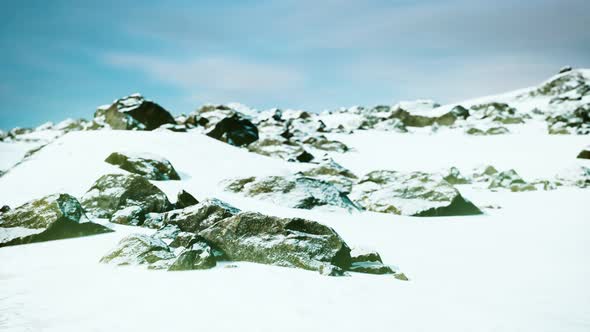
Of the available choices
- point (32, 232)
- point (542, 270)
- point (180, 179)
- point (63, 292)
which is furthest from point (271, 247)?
point (180, 179)

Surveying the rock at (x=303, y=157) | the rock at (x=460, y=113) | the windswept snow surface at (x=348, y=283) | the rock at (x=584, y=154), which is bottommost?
the windswept snow surface at (x=348, y=283)

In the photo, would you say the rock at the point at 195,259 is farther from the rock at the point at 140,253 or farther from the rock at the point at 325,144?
the rock at the point at 325,144

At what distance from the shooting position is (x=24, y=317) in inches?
129

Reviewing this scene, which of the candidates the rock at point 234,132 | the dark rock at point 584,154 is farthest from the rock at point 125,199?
the dark rock at point 584,154

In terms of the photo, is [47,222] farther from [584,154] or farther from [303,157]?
[584,154]

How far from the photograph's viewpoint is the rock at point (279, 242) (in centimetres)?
513

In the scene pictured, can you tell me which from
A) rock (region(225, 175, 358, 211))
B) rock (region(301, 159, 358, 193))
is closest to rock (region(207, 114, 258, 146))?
rock (region(301, 159, 358, 193))

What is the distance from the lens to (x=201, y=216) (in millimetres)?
6551

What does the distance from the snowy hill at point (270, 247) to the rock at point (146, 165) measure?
5cm

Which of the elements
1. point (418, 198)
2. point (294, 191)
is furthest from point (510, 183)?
point (294, 191)

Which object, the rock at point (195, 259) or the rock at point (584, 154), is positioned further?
the rock at point (584, 154)

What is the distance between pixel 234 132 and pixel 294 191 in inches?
450

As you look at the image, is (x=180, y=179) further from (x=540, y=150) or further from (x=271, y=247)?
(x=540, y=150)

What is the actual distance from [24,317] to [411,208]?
25.2ft
